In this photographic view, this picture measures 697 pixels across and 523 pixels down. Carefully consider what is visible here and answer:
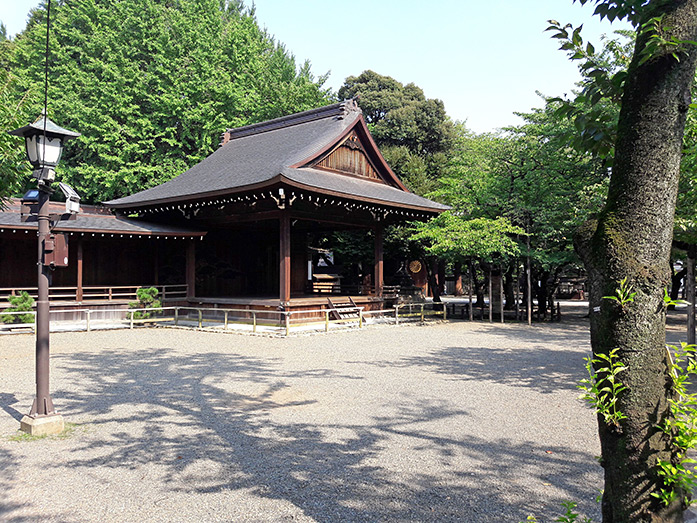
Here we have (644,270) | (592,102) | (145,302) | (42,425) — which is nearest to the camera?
(644,270)

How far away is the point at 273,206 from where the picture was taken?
16797mm

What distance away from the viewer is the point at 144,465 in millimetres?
4535

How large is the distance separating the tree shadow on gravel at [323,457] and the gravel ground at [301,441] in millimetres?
18

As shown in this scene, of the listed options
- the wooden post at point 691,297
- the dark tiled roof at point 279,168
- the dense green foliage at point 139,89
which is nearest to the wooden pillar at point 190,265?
the dark tiled roof at point 279,168

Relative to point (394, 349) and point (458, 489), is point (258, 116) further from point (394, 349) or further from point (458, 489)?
point (458, 489)

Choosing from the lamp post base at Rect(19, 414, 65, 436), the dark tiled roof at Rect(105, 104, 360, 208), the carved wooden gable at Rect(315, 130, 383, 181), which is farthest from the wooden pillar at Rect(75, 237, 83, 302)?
the lamp post base at Rect(19, 414, 65, 436)

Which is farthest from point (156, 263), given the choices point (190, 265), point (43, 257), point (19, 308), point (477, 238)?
point (43, 257)

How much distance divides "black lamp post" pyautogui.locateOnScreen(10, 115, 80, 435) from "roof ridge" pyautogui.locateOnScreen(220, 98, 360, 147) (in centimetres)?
1538

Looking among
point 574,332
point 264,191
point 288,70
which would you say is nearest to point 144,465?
point 264,191

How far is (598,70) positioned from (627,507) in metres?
2.95

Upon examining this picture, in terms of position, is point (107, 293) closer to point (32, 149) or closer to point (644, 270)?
point (32, 149)

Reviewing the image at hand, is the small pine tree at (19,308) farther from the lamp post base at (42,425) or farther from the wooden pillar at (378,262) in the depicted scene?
the wooden pillar at (378,262)

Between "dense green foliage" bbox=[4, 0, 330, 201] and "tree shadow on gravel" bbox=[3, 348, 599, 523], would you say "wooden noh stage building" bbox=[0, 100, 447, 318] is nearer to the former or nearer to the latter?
"dense green foliage" bbox=[4, 0, 330, 201]

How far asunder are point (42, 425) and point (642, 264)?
5.94m
